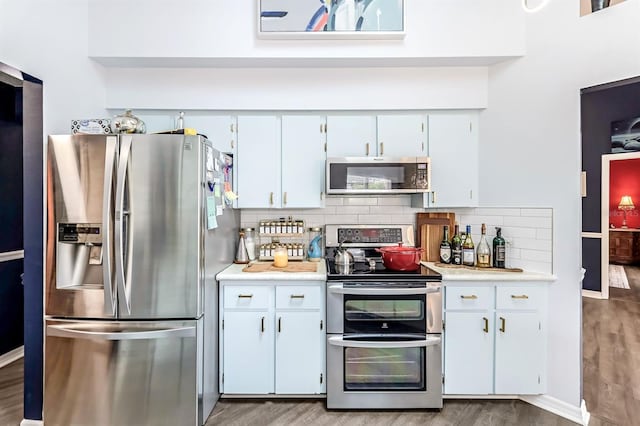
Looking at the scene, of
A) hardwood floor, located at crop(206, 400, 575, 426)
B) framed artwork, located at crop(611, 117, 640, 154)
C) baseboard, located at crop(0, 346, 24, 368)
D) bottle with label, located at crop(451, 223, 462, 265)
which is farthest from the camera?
baseboard, located at crop(0, 346, 24, 368)

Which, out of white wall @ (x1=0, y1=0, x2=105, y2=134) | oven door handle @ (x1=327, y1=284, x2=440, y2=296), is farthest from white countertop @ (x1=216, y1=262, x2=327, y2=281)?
white wall @ (x1=0, y1=0, x2=105, y2=134)

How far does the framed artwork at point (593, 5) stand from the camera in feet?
6.59

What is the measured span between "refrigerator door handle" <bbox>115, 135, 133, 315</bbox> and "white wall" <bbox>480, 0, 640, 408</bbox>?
9.17 feet

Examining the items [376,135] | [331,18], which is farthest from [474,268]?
[331,18]

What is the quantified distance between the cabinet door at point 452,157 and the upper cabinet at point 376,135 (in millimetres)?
120

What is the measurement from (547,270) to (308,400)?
2.04m

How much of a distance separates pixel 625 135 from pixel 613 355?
1.83 meters

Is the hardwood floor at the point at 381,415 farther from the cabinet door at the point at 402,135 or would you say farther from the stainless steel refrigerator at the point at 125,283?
the cabinet door at the point at 402,135

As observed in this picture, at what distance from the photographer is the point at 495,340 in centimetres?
225

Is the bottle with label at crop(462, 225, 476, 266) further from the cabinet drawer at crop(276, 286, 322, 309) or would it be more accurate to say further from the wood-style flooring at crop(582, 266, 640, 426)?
the cabinet drawer at crop(276, 286, 322, 309)

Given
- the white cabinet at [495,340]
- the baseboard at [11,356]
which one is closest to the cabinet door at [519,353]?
the white cabinet at [495,340]

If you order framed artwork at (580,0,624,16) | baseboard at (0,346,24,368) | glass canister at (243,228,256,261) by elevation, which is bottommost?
baseboard at (0,346,24,368)

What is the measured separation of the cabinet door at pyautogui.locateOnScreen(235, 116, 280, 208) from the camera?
2.67 m

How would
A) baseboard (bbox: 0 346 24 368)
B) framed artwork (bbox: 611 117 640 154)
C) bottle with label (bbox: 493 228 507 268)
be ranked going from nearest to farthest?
framed artwork (bbox: 611 117 640 154), bottle with label (bbox: 493 228 507 268), baseboard (bbox: 0 346 24 368)
